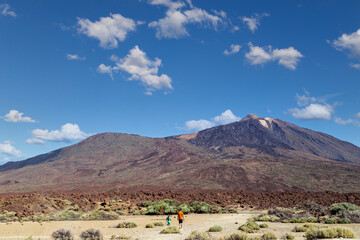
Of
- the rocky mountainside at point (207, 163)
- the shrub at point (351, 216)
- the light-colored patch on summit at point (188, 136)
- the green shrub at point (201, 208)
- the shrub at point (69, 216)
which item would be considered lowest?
the shrub at point (351, 216)

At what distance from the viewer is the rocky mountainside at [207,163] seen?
62156 mm

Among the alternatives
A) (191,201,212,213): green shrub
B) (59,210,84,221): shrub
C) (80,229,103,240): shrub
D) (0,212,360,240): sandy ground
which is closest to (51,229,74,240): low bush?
(80,229,103,240): shrub

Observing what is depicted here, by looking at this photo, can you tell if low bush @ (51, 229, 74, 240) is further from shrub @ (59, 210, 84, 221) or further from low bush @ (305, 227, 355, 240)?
shrub @ (59, 210, 84, 221)

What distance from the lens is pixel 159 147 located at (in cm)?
11469

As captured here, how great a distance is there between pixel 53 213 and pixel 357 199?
30403 millimetres

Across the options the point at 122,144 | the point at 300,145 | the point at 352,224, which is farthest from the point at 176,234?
the point at 300,145

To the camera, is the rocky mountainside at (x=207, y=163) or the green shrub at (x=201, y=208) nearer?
the green shrub at (x=201, y=208)

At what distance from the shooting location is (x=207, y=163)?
8088 centimetres

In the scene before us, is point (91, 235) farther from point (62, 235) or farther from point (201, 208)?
point (201, 208)

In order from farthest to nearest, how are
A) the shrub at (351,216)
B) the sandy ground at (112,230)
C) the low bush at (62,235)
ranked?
the shrub at (351,216), the sandy ground at (112,230), the low bush at (62,235)

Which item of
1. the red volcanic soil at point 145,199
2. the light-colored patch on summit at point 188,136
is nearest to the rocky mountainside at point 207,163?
the light-colored patch on summit at point 188,136

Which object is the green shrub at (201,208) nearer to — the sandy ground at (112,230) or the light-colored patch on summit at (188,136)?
the sandy ground at (112,230)

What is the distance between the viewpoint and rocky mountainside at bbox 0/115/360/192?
6216cm

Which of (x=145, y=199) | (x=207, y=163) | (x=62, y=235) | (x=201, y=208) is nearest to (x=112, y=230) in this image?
(x=62, y=235)
